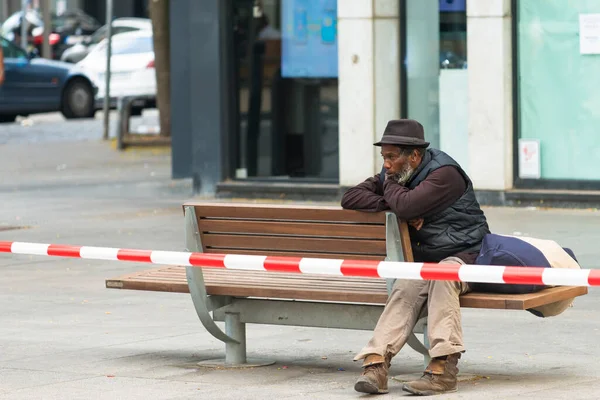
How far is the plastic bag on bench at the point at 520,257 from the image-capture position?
6.51m

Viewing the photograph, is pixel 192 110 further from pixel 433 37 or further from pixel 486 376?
pixel 486 376

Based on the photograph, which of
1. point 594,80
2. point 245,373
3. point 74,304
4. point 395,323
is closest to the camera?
point 395,323

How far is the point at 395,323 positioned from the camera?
643cm

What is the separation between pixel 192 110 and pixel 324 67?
1.52 m

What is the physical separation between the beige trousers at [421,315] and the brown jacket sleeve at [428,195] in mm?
263

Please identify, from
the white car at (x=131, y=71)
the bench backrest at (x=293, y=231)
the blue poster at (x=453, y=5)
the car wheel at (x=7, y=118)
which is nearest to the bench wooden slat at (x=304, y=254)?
the bench backrest at (x=293, y=231)

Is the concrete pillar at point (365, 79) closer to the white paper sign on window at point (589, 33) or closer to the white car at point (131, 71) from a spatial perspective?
the white paper sign on window at point (589, 33)

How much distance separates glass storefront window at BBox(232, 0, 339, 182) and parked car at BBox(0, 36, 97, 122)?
11.8m

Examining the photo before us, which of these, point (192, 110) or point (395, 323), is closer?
point (395, 323)

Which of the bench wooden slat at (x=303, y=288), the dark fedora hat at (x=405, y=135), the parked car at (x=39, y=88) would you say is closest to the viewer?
the bench wooden slat at (x=303, y=288)

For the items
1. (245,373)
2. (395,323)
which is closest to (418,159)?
(395,323)

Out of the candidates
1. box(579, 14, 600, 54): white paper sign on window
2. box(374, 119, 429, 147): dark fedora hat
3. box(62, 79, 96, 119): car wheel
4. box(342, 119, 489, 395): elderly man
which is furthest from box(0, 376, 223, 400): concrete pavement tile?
box(62, 79, 96, 119): car wheel

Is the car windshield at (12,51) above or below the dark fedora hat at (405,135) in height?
above

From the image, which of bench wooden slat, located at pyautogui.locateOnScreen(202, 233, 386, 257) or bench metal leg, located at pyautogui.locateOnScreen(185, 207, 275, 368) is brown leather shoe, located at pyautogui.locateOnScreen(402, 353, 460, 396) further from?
bench metal leg, located at pyautogui.locateOnScreen(185, 207, 275, 368)
